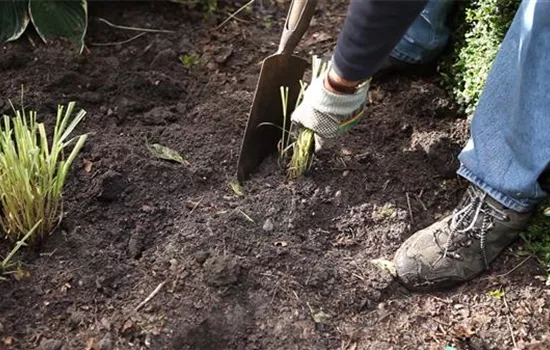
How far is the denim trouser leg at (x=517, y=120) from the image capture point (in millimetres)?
1648

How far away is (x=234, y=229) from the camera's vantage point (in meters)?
1.88

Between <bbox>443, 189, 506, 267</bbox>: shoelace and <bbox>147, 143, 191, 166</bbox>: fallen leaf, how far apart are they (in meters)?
0.71

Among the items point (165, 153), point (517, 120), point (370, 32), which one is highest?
point (370, 32)

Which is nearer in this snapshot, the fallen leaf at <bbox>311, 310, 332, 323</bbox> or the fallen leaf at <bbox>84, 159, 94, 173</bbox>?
Answer: the fallen leaf at <bbox>311, 310, 332, 323</bbox>

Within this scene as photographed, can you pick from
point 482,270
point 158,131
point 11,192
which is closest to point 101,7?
point 158,131

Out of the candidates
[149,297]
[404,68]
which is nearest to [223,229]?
[149,297]

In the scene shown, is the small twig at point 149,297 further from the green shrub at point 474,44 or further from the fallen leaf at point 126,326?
the green shrub at point 474,44

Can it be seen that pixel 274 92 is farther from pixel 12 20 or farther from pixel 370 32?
pixel 12 20

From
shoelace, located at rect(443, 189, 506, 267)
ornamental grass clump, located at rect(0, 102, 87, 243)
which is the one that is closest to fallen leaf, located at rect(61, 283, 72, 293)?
ornamental grass clump, located at rect(0, 102, 87, 243)

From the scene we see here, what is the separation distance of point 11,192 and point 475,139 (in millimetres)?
1079

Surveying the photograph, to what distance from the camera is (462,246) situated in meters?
1.88

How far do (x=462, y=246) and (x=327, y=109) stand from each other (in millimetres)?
478

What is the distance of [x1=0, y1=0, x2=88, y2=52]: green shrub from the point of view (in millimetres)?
2293

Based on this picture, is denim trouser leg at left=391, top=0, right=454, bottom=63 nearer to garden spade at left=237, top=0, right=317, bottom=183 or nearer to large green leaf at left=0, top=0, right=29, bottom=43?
garden spade at left=237, top=0, right=317, bottom=183
